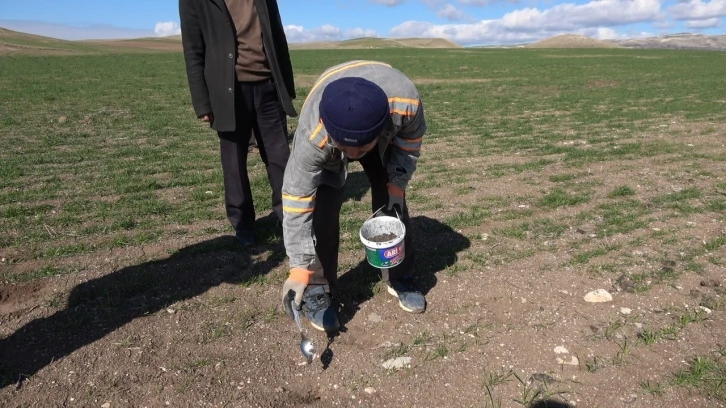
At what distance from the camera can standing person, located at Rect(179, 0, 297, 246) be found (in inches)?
152

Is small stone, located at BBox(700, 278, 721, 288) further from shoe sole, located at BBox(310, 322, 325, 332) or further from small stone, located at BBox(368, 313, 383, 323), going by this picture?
shoe sole, located at BBox(310, 322, 325, 332)

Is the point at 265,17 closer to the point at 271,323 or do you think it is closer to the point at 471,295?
the point at 271,323

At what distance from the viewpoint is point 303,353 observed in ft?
9.39

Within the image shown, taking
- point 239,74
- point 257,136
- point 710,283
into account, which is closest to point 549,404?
point 710,283

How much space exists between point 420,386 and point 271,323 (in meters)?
1.05

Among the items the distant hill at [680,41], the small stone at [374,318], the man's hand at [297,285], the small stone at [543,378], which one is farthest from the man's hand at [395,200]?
the distant hill at [680,41]

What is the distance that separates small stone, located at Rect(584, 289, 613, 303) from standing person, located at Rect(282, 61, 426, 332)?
3.85 feet

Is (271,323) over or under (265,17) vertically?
under

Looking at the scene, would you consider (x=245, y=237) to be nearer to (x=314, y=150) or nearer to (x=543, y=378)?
(x=314, y=150)

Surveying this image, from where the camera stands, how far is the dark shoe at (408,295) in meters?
3.41

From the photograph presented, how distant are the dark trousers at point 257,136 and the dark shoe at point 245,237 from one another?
5.7 inches

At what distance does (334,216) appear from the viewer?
3.09 meters

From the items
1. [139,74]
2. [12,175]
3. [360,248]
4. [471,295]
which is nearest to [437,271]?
[471,295]

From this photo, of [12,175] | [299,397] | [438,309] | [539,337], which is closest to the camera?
[299,397]
